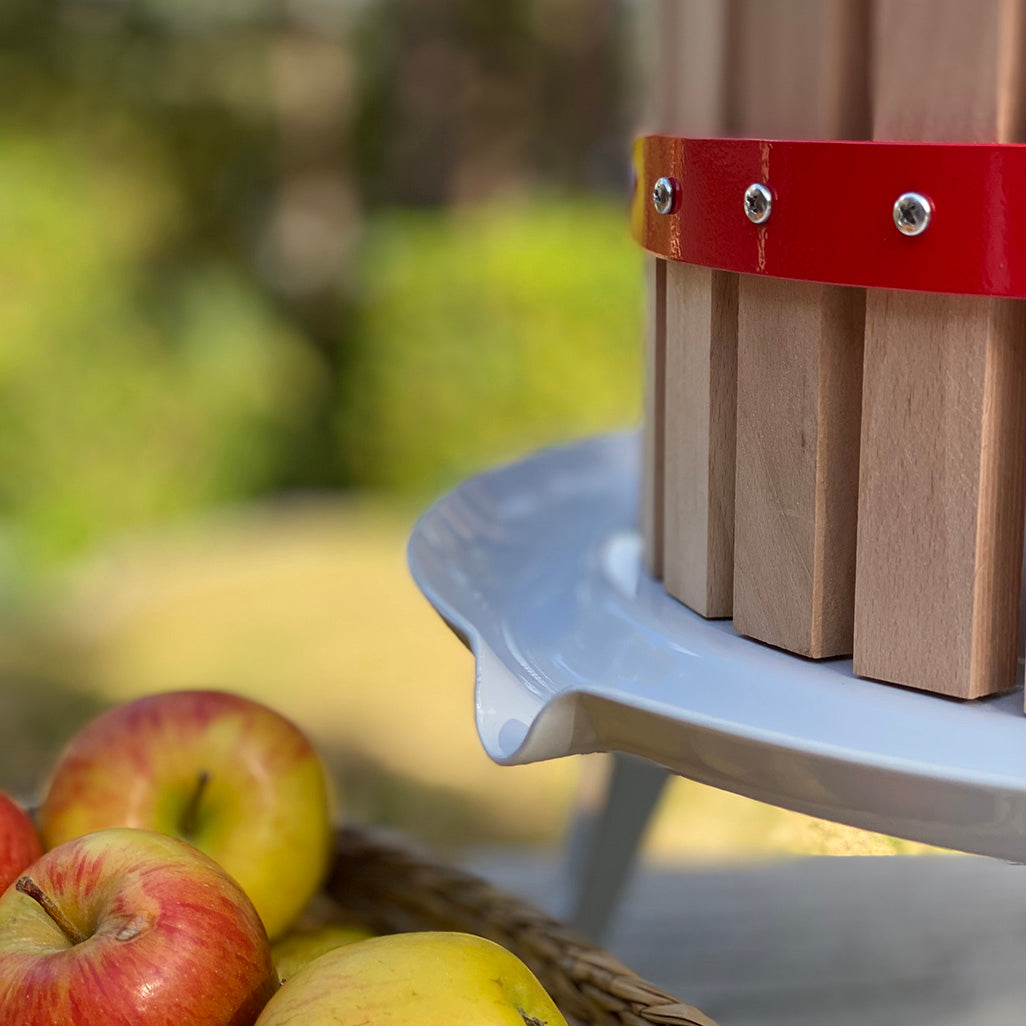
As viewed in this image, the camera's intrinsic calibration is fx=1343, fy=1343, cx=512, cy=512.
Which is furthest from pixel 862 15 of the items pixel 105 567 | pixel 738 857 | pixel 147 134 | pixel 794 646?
pixel 147 134

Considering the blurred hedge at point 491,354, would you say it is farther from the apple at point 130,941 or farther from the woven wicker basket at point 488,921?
the apple at point 130,941

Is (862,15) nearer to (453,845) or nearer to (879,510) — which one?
(879,510)

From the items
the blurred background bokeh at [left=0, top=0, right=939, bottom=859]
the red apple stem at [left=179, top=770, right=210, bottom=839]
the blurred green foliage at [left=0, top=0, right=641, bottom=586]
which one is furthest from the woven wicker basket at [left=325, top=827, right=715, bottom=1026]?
the blurred green foliage at [left=0, top=0, right=641, bottom=586]

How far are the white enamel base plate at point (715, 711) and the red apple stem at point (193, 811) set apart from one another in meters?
0.23

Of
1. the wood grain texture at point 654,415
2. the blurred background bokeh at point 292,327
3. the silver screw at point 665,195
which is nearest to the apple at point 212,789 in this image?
the wood grain texture at point 654,415

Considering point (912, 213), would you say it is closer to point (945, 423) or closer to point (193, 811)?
point (945, 423)

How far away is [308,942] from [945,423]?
0.57 meters

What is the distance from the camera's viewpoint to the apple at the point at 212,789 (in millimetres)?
929

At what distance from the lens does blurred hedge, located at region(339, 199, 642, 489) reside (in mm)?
4250

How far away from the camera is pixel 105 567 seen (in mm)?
3891

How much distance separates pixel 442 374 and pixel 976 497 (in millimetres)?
3705

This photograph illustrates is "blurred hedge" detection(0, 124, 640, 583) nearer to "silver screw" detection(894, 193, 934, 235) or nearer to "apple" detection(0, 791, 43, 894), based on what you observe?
"apple" detection(0, 791, 43, 894)

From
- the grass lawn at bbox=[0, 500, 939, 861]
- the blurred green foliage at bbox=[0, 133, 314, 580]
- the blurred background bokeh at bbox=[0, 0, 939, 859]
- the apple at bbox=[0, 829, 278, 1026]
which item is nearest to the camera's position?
the apple at bbox=[0, 829, 278, 1026]

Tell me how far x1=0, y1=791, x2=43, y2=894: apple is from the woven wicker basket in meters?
0.25
